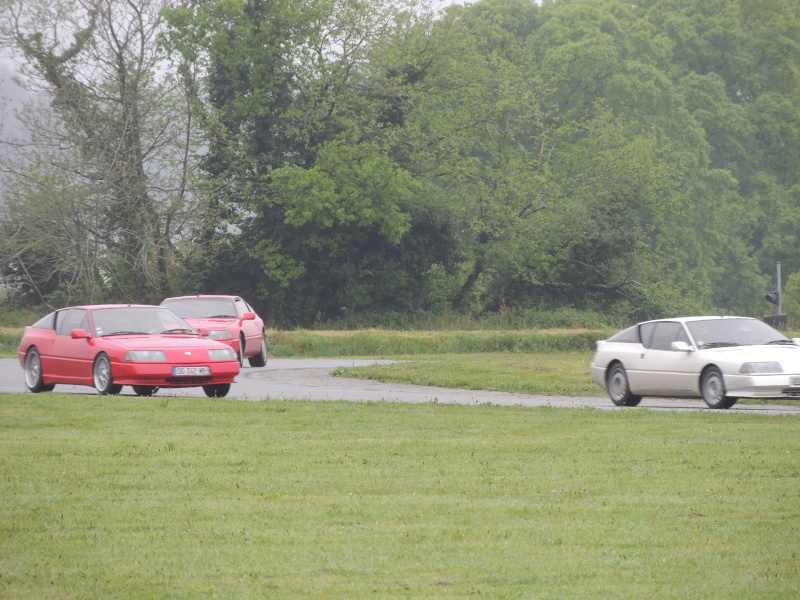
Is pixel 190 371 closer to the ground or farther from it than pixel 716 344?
closer to the ground

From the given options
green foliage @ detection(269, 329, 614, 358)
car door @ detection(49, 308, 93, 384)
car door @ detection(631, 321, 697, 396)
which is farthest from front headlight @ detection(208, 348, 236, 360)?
green foliage @ detection(269, 329, 614, 358)

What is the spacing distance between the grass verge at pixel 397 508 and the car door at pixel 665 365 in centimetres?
370

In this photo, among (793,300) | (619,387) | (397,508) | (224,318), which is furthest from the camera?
(793,300)

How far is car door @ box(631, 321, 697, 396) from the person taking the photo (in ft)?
64.5

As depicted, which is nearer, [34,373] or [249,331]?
[34,373]

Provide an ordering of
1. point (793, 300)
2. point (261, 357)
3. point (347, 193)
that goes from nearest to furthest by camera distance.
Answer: point (261, 357)
point (347, 193)
point (793, 300)

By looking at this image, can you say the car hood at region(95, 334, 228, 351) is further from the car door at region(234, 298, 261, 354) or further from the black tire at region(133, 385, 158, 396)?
the car door at region(234, 298, 261, 354)

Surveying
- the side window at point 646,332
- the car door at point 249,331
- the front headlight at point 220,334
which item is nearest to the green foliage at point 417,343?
the car door at point 249,331

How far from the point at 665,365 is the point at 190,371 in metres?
7.34

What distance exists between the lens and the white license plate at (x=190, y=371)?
66.0ft

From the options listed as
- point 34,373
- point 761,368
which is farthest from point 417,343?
point 761,368

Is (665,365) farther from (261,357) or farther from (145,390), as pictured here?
(261,357)

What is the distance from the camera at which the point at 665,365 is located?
19.9 meters

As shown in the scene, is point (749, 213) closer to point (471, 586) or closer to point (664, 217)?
point (664, 217)
